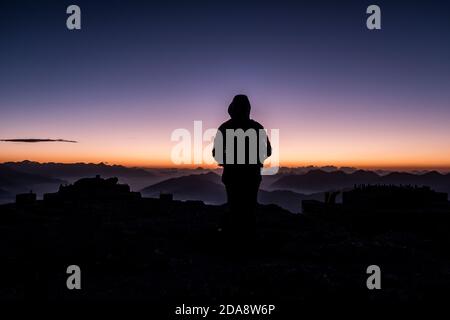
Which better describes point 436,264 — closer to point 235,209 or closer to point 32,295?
point 235,209

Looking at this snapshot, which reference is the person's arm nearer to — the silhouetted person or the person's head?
the silhouetted person

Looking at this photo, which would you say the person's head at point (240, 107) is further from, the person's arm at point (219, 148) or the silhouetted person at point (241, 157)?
the person's arm at point (219, 148)

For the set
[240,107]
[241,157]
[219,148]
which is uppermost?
[240,107]

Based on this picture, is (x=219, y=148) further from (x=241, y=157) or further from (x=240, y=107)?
(x=240, y=107)

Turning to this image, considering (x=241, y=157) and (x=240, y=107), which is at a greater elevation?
(x=240, y=107)

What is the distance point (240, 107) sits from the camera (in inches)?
350

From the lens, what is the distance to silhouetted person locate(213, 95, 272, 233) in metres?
8.93

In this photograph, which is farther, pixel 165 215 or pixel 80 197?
pixel 80 197

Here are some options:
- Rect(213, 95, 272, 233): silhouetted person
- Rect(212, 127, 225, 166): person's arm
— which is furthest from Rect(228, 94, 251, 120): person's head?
Rect(212, 127, 225, 166): person's arm

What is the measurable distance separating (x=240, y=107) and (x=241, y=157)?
122 cm

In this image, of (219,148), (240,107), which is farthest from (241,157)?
(240,107)
